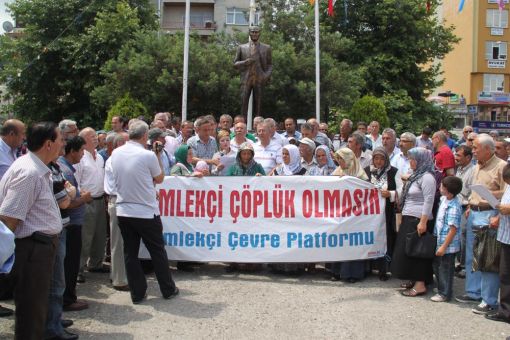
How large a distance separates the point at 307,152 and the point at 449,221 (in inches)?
87.8

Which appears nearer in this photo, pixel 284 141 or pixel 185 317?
pixel 185 317

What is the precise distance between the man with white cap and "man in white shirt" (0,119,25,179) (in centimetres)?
363

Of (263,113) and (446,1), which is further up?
(446,1)

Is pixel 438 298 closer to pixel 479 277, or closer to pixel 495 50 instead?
pixel 479 277

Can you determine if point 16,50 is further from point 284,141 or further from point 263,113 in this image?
point 284,141

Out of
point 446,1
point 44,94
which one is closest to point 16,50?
point 44,94

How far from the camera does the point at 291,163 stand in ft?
24.8

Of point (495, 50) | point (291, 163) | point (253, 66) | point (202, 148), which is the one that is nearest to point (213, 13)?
point (495, 50)

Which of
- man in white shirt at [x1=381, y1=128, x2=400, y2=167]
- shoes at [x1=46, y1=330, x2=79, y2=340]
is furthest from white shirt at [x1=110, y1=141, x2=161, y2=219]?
man in white shirt at [x1=381, y1=128, x2=400, y2=167]

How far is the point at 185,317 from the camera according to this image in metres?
5.51

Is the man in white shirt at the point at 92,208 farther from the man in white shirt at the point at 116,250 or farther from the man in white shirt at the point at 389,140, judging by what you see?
the man in white shirt at the point at 389,140

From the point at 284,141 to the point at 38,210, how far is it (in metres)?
5.01

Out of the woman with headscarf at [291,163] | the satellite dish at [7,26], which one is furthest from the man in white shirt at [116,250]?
the satellite dish at [7,26]

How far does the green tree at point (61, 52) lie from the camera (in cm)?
2453
